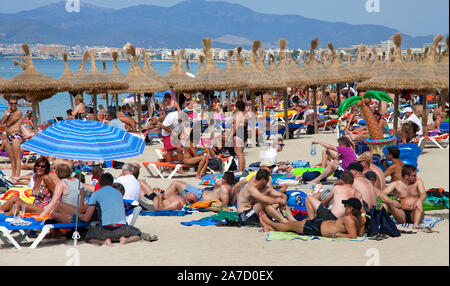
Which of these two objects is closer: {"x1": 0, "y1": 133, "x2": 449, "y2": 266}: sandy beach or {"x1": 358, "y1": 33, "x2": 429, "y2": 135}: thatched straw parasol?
{"x1": 0, "y1": 133, "x2": 449, "y2": 266}: sandy beach

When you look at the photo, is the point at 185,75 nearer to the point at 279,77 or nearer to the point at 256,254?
the point at 279,77

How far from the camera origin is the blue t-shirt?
17.9 feet

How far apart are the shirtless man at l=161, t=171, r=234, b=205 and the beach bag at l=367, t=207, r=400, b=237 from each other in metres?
2.19

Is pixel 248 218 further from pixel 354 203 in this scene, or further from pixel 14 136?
pixel 14 136

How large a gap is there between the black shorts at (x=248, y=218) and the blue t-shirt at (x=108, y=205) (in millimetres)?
1388

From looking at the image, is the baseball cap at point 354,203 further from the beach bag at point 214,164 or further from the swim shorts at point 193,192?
the beach bag at point 214,164

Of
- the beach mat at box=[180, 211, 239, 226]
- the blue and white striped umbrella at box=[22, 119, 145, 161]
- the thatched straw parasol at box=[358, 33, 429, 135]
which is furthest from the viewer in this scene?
the thatched straw parasol at box=[358, 33, 429, 135]

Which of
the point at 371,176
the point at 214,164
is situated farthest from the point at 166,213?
the point at 214,164

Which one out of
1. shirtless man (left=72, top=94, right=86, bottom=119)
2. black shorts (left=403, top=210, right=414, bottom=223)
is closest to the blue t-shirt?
black shorts (left=403, top=210, right=414, bottom=223)

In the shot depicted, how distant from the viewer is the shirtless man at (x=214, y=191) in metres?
7.39

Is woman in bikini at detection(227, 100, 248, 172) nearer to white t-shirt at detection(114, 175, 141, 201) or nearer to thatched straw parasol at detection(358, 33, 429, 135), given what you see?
white t-shirt at detection(114, 175, 141, 201)

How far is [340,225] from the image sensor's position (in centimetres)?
552
